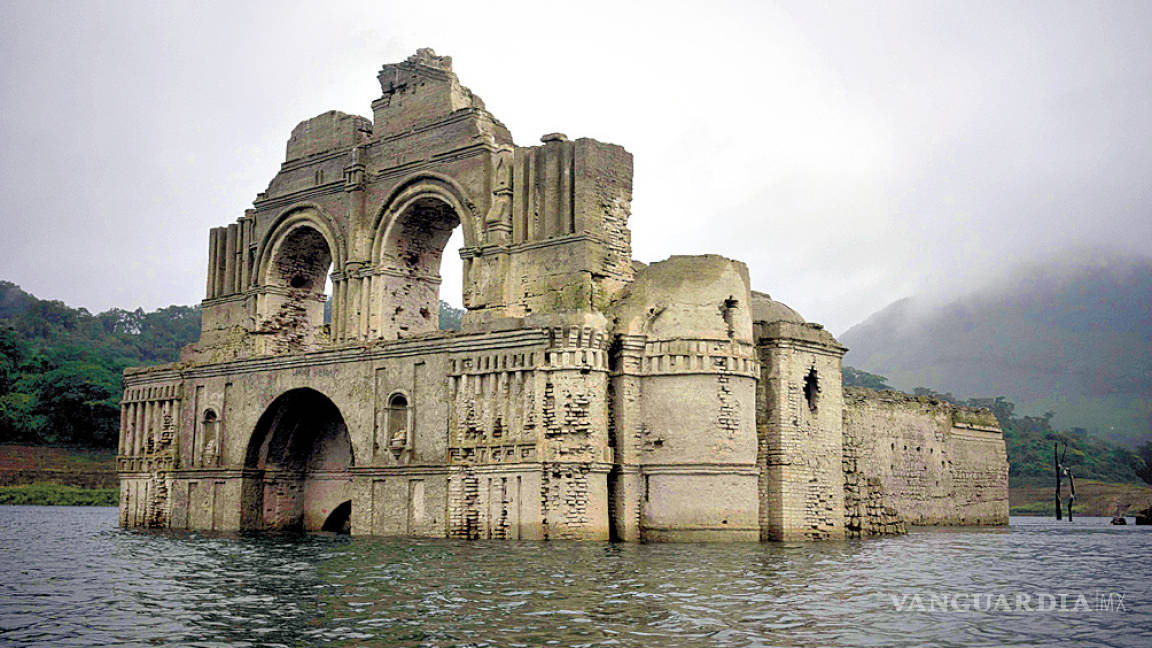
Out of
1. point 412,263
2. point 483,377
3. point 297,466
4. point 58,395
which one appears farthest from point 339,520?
point 58,395

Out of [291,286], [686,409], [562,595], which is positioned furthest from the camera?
[291,286]

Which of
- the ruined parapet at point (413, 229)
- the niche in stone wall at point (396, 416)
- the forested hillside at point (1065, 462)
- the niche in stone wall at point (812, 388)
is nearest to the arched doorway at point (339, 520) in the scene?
the ruined parapet at point (413, 229)

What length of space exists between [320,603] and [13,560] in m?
9.60

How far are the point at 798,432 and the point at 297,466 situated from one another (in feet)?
44.7

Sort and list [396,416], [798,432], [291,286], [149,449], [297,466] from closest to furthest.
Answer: [798,432] < [396,416] < [297,466] < [149,449] < [291,286]

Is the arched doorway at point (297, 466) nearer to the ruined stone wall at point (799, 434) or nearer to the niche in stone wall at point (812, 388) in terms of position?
the ruined stone wall at point (799, 434)

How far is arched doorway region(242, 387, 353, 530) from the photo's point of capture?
2911 centimetres

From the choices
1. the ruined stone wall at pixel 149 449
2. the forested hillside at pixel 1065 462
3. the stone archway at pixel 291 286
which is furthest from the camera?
the forested hillside at pixel 1065 462

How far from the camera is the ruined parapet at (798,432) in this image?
23.8 m

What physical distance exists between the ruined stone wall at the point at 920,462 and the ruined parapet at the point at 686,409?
13.5ft

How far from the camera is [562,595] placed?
510 inches

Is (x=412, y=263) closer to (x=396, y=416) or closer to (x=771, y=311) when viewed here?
(x=396, y=416)

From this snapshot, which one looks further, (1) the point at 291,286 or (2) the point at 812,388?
(1) the point at 291,286

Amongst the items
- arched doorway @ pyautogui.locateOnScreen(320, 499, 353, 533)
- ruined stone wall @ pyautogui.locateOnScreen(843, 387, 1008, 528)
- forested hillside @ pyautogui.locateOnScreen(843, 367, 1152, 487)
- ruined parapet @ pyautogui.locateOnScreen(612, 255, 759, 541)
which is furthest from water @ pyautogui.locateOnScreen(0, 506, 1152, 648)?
forested hillside @ pyautogui.locateOnScreen(843, 367, 1152, 487)
